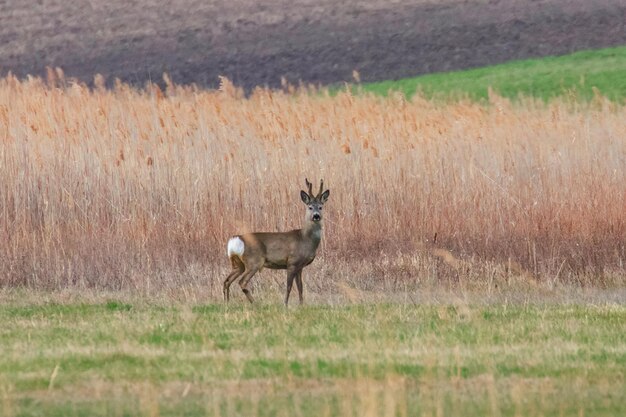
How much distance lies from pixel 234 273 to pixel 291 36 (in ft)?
85.5

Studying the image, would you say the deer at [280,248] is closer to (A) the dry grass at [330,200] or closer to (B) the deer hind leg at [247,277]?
(B) the deer hind leg at [247,277]

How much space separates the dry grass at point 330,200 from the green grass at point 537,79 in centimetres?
1168

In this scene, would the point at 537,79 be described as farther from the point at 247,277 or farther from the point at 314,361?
the point at 314,361

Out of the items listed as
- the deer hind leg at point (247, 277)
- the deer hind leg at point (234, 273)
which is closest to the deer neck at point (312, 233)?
the deer hind leg at point (247, 277)

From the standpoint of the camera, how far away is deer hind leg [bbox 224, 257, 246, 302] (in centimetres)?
1404

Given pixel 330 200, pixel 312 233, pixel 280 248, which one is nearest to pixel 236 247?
pixel 280 248

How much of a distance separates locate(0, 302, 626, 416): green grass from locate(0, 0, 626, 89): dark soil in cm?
2261

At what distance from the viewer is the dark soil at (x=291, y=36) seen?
1438 inches

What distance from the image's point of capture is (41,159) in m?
17.7

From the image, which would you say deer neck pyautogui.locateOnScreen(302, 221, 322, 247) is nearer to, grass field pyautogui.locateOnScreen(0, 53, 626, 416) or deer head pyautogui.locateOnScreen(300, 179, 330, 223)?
deer head pyautogui.locateOnScreen(300, 179, 330, 223)

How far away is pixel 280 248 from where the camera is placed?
1390 cm

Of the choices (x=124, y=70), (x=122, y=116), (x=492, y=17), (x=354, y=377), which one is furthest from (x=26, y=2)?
(x=354, y=377)

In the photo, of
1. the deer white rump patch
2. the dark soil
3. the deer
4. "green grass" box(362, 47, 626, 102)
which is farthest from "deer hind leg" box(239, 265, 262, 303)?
the dark soil

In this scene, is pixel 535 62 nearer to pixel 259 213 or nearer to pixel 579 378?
pixel 259 213
